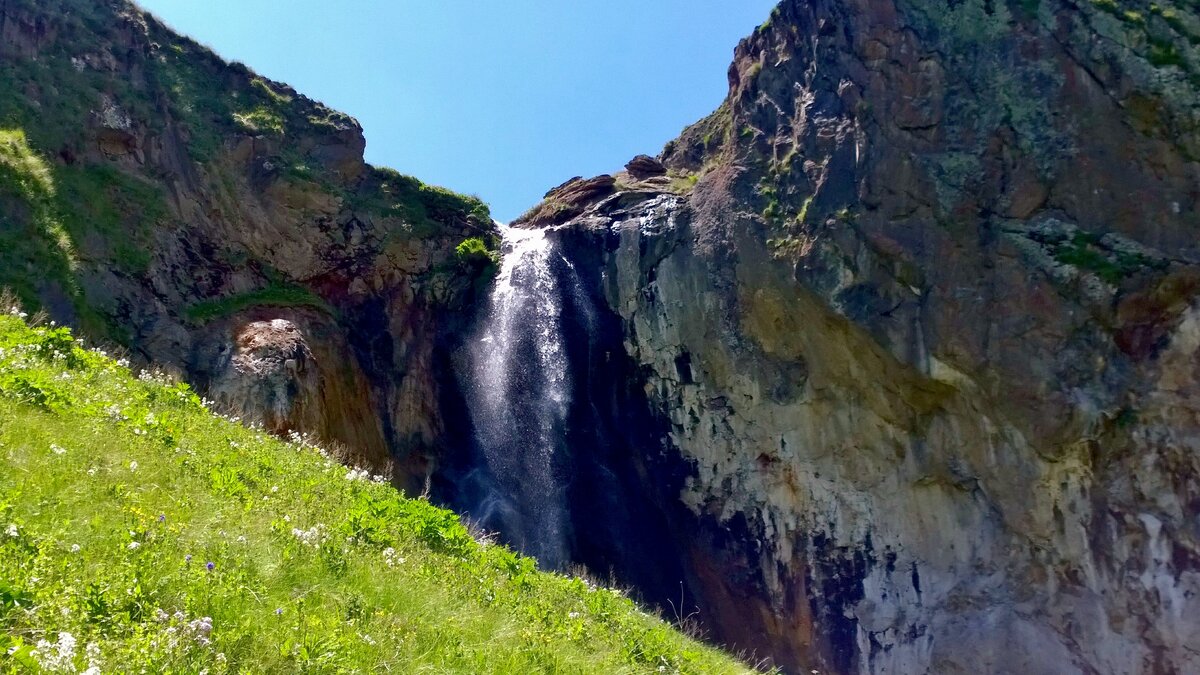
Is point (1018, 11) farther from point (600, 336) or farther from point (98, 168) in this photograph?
point (98, 168)

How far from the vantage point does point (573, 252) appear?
23.4 metres

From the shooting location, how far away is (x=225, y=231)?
63.0ft

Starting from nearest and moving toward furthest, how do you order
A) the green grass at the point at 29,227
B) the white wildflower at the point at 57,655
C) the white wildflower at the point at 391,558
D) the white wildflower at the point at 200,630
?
1. the white wildflower at the point at 57,655
2. the white wildflower at the point at 200,630
3. the white wildflower at the point at 391,558
4. the green grass at the point at 29,227

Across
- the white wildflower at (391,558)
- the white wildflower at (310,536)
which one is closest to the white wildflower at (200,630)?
the white wildflower at (310,536)

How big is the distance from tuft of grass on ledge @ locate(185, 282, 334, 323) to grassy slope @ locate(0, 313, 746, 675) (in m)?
9.92

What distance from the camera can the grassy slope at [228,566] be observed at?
10.6 ft

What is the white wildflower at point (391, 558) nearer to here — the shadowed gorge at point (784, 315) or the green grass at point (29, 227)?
the shadowed gorge at point (784, 315)

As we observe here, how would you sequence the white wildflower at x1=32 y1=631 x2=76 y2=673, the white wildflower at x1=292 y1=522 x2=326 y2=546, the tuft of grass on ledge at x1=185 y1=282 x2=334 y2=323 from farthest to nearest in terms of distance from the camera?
the tuft of grass on ledge at x1=185 y1=282 x2=334 y2=323
the white wildflower at x1=292 y1=522 x2=326 y2=546
the white wildflower at x1=32 y1=631 x2=76 y2=673

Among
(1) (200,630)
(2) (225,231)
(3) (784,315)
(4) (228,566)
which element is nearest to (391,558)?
(4) (228,566)

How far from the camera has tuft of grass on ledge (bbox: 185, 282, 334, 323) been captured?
672 inches

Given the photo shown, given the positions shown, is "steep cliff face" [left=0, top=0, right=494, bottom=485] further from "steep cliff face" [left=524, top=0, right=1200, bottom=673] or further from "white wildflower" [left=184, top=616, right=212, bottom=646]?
"white wildflower" [left=184, top=616, right=212, bottom=646]

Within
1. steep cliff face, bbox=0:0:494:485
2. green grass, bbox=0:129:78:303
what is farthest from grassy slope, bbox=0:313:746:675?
steep cliff face, bbox=0:0:494:485

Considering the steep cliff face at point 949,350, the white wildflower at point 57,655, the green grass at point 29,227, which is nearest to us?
the white wildflower at point 57,655

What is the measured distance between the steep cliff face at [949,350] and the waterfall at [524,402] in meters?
2.83
